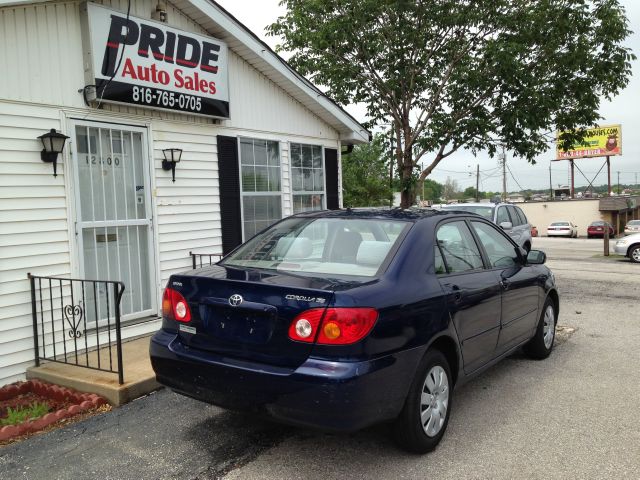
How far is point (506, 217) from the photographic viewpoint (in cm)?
1184

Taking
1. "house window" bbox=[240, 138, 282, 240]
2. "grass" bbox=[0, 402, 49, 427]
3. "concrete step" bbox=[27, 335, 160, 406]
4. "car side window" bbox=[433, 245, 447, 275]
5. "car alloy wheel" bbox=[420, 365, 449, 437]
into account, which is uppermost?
"house window" bbox=[240, 138, 282, 240]

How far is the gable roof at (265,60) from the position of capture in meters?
6.66

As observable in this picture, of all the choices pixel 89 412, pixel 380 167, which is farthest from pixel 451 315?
pixel 380 167

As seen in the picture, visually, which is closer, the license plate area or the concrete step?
A: the license plate area

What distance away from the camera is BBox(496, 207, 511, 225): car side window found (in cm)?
1137

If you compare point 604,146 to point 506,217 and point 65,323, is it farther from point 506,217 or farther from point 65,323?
point 65,323

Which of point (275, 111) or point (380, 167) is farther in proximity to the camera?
point (380, 167)

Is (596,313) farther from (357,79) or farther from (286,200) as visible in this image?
(357,79)

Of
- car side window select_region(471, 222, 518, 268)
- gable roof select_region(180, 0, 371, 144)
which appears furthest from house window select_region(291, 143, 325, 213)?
car side window select_region(471, 222, 518, 268)

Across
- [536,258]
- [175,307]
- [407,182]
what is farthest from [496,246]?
[407,182]

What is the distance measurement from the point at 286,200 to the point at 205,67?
2.41 meters

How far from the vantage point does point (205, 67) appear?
6727mm

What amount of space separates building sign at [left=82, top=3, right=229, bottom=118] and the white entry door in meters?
0.48

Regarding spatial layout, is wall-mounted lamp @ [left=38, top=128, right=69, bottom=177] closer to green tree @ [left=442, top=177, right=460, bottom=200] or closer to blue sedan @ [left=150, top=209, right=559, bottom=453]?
blue sedan @ [left=150, top=209, right=559, bottom=453]
